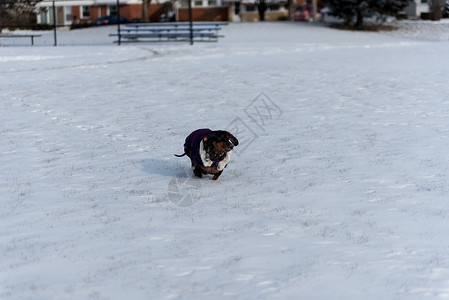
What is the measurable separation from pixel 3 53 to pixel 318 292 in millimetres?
25801

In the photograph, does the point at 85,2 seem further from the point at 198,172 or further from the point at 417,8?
the point at 198,172

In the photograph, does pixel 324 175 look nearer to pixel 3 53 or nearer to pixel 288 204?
pixel 288 204

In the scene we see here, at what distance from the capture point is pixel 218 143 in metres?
7.29

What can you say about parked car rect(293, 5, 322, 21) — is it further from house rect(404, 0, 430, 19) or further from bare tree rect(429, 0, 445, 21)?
bare tree rect(429, 0, 445, 21)

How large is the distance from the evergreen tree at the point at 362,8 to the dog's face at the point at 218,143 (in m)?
36.3

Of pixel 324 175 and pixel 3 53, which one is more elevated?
pixel 3 53

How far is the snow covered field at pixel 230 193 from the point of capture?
5.20 meters

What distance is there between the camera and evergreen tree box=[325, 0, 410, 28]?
137ft

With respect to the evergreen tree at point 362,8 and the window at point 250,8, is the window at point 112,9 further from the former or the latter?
the evergreen tree at point 362,8

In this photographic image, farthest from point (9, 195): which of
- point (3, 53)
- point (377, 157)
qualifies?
point (3, 53)

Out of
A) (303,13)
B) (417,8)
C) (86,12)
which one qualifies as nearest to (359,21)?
(303,13)

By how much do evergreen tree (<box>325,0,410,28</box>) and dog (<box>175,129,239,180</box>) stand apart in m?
36.1

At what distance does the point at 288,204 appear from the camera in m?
7.15

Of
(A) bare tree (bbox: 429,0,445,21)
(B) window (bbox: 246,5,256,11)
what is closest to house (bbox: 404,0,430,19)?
(A) bare tree (bbox: 429,0,445,21)
